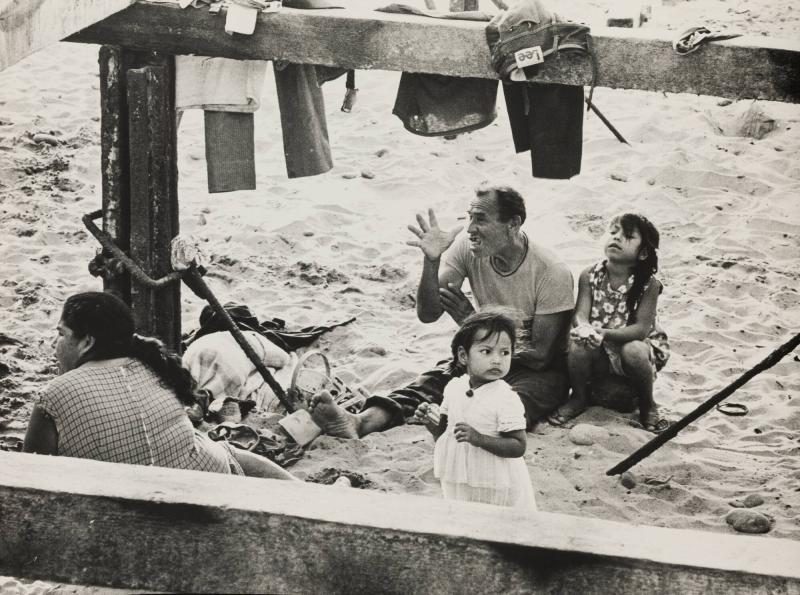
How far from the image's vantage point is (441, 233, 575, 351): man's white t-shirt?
530 cm

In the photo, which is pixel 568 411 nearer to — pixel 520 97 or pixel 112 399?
pixel 520 97

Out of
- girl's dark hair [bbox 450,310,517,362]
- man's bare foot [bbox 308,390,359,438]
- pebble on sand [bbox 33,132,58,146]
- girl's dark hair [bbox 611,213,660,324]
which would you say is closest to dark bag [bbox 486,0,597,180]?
girl's dark hair [bbox 611,213,660,324]

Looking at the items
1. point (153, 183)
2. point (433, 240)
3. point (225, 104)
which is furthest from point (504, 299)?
point (153, 183)

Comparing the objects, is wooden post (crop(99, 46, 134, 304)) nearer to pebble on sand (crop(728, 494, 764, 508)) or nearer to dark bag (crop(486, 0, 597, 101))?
dark bag (crop(486, 0, 597, 101))

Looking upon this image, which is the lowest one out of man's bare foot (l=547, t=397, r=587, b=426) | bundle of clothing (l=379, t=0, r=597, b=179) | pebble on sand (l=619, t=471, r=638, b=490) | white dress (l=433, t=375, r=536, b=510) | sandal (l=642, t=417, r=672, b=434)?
pebble on sand (l=619, t=471, r=638, b=490)

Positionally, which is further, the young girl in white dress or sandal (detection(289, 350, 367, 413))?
sandal (detection(289, 350, 367, 413))

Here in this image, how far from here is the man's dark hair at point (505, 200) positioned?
5.11m

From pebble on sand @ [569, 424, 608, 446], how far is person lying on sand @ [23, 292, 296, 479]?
6.49 ft

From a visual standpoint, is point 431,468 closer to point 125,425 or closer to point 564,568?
point 125,425

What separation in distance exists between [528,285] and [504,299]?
141 millimetres

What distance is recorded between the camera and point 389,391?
5855 mm

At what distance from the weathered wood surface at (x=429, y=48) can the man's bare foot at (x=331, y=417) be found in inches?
65.1

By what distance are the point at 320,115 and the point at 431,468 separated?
69.3 inches

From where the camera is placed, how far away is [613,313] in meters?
5.36
